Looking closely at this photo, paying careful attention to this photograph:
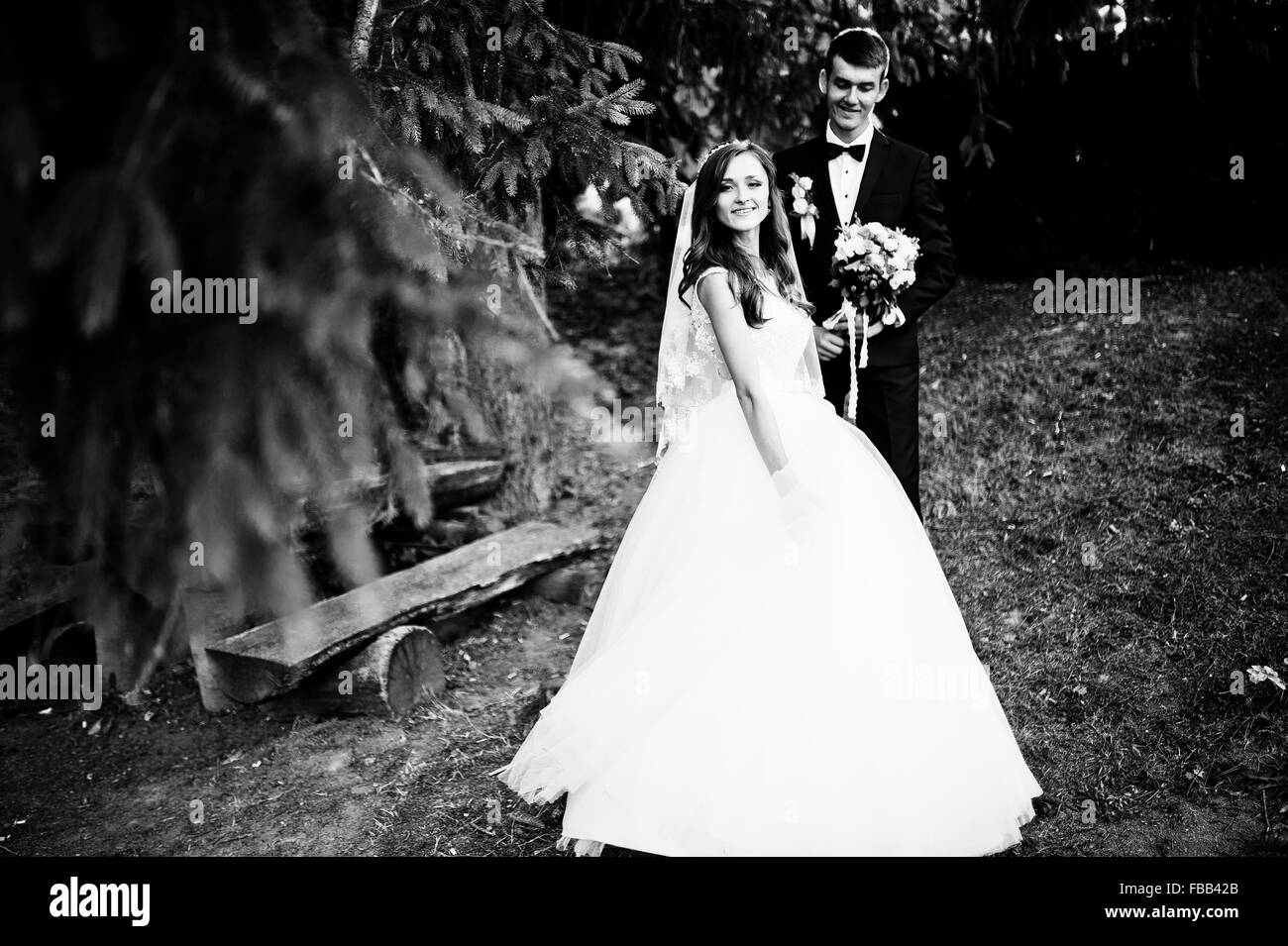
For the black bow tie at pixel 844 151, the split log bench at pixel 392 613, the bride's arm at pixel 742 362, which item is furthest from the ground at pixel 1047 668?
the black bow tie at pixel 844 151

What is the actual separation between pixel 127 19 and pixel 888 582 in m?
2.75

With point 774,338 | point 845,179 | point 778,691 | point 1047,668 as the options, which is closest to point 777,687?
point 778,691

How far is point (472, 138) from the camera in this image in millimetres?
2568

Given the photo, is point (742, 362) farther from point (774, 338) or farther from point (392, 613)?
point (392, 613)

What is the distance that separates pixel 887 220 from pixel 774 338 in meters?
0.86

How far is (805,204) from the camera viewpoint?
12.5 feet

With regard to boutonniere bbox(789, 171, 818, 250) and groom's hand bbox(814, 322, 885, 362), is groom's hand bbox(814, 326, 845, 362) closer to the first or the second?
groom's hand bbox(814, 322, 885, 362)

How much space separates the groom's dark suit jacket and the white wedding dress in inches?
22.0

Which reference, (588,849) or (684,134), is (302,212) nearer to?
(588,849)

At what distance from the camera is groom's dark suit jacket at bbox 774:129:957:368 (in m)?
3.89

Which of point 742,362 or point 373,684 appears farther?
point 373,684

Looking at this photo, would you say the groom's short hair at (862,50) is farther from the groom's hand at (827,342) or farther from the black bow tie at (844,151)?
the groom's hand at (827,342)

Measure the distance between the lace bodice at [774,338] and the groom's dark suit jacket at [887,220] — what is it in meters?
0.43
